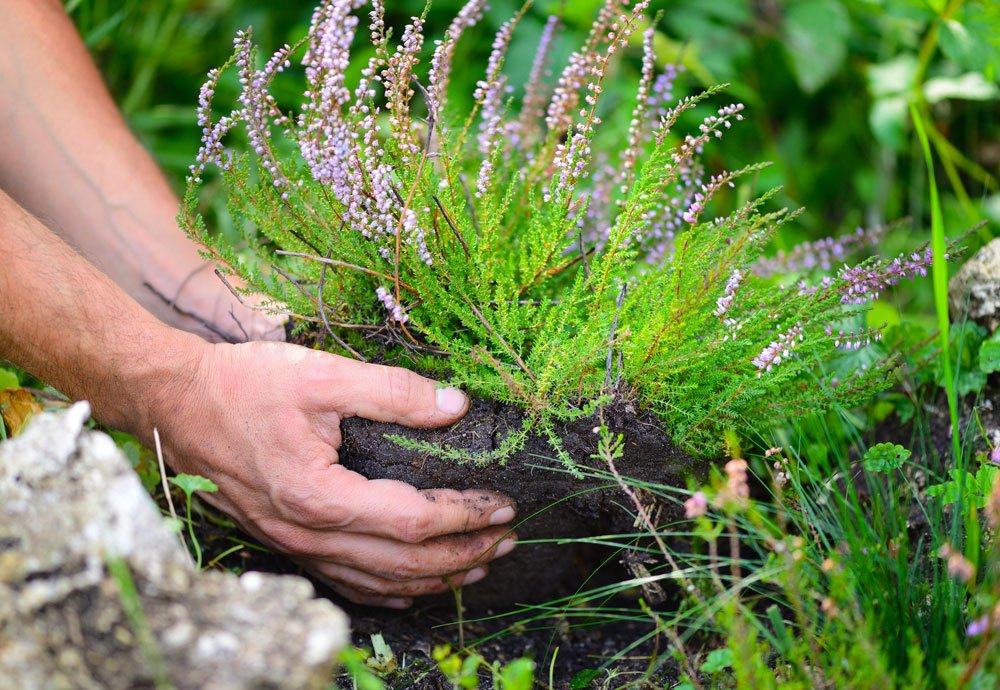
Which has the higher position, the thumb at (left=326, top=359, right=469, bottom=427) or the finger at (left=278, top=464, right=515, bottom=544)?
the thumb at (left=326, top=359, right=469, bottom=427)

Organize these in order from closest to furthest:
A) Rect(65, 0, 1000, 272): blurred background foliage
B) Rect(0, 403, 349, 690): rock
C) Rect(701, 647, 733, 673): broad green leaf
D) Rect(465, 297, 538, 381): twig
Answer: Rect(0, 403, 349, 690): rock, Rect(701, 647, 733, 673): broad green leaf, Rect(465, 297, 538, 381): twig, Rect(65, 0, 1000, 272): blurred background foliage

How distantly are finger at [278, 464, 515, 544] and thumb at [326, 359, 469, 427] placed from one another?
0.46 feet

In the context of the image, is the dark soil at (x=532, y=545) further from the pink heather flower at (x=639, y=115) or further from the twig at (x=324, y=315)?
the pink heather flower at (x=639, y=115)

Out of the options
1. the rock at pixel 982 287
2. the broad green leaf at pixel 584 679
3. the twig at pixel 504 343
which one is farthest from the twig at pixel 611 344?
the rock at pixel 982 287

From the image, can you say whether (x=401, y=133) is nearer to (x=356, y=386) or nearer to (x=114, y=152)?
(x=356, y=386)

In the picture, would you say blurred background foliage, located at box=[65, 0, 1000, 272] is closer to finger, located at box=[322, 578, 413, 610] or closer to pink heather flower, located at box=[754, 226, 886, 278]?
pink heather flower, located at box=[754, 226, 886, 278]

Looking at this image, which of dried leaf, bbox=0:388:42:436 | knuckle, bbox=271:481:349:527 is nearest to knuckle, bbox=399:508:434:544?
knuckle, bbox=271:481:349:527

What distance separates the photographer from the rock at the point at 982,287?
1961mm

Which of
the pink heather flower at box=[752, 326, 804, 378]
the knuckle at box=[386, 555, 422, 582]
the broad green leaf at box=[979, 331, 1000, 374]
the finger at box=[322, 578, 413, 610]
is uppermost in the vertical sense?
the pink heather flower at box=[752, 326, 804, 378]

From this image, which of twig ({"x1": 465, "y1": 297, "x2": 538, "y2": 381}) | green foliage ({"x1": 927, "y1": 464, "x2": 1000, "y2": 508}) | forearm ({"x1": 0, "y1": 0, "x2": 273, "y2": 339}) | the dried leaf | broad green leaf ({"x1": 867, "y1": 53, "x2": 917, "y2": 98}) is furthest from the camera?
broad green leaf ({"x1": 867, "y1": 53, "x2": 917, "y2": 98})

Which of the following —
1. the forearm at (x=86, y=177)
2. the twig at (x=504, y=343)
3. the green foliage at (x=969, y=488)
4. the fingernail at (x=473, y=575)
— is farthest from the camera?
the forearm at (x=86, y=177)

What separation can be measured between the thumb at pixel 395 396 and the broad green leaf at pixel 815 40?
9.00 ft

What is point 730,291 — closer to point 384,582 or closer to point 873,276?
point 873,276

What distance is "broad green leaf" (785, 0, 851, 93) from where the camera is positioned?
367 centimetres
